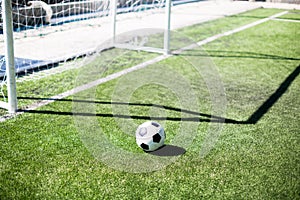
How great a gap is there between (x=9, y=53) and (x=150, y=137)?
7.26 feet

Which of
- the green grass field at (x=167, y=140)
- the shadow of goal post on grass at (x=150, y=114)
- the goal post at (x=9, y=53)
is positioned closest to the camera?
the green grass field at (x=167, y=140)

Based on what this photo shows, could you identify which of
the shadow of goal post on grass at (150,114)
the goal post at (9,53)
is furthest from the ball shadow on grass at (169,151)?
the goal post at (9,53)

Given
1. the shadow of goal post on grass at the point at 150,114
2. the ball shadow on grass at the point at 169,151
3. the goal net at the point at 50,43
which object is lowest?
the ball shadow on grass at the point at 169,151

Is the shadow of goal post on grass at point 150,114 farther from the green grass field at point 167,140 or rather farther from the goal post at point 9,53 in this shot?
the goal post at point 9,53

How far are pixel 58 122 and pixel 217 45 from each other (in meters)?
6.15

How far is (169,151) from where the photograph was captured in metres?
4.35

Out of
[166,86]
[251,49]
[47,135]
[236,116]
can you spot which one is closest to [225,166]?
[236,116]

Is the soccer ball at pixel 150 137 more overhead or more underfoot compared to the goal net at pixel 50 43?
more underfoot

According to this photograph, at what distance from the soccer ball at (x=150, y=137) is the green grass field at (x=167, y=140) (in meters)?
0.11

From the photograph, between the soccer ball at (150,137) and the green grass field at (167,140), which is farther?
the soccer ball at (150,137)

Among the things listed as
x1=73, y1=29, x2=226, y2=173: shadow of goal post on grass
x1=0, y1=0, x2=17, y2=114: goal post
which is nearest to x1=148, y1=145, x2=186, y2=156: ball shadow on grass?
x1=73, y1=29, x2=226, y2=173: shadow of goal post on grass

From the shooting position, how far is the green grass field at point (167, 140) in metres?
3.57

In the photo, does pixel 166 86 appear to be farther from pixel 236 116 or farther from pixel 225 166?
pixel 225 166

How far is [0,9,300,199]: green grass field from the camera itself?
3566mm
